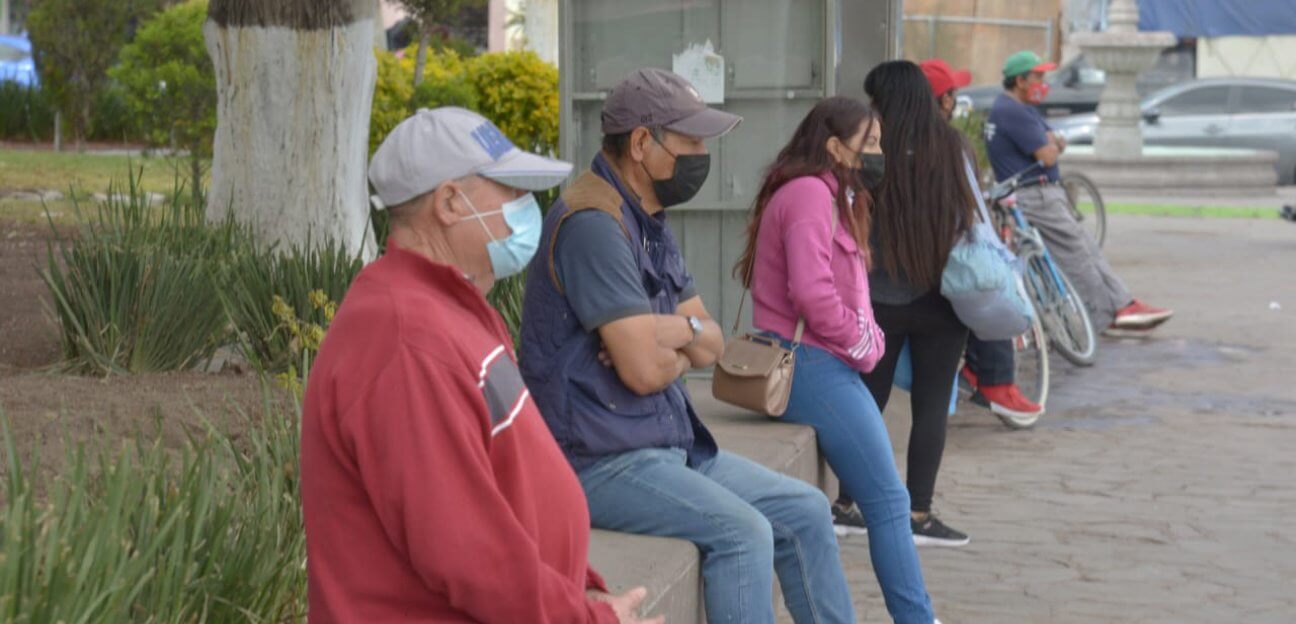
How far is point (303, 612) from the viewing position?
152 inches

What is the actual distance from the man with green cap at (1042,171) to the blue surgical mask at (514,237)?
25.4 ft

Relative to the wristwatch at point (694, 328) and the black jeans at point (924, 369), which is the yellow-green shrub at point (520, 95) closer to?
the black jeans at point (924, 369)

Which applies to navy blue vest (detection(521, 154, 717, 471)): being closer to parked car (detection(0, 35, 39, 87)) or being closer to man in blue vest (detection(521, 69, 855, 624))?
man in blue vest (detection(521, 69, 855, 624))

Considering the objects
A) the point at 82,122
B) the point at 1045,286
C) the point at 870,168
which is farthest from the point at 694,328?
the point at 82,122

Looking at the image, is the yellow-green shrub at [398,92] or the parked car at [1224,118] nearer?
the yellow-green shrub at [398,92]

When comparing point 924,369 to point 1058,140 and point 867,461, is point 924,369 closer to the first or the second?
point 867,461

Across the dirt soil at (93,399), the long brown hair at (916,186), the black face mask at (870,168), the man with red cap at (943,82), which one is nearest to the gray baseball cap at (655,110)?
the black face mask at (870,168)

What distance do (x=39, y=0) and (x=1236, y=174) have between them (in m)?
15.4

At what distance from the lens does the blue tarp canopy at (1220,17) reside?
122 feet

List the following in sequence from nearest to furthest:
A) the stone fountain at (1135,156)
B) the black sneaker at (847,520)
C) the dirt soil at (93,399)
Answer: the dirt soil at (93,399), the black sneaker at (847,520), the stone fountain at (1135,156)

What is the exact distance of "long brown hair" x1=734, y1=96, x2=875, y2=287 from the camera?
5.67 meters

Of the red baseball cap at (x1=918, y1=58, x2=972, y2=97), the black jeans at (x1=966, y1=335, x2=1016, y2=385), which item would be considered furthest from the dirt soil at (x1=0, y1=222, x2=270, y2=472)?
the black jeans at (x1=966, y1=335, x2=1016, y2=385)

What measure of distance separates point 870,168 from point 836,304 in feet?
1.61

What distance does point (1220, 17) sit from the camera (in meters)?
37.6
